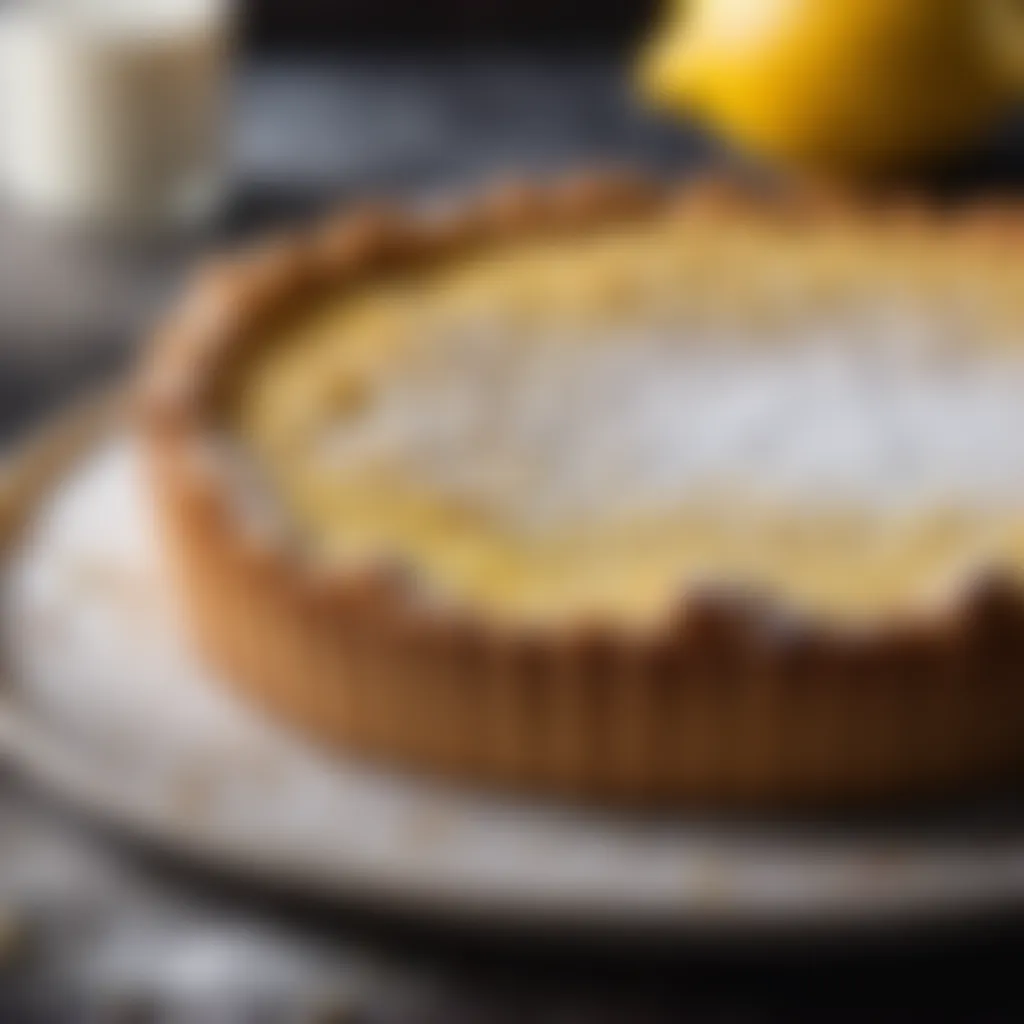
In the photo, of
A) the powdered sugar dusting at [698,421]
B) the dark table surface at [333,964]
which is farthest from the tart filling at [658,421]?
the dark table surface at [333,964]

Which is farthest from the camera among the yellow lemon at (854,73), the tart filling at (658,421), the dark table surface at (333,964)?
the yellow lemon at (854,73)

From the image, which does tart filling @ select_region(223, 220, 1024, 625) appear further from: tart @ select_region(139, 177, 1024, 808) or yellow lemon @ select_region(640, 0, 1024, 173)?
yellow lemon @ select_region(640, 0, 1024, 173)

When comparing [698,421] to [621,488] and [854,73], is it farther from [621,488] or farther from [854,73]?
[854,73]

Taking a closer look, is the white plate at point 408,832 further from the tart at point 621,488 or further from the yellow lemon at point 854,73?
the yellow lemon at point 854,73

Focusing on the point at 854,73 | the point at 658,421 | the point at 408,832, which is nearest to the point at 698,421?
the point at 658,421

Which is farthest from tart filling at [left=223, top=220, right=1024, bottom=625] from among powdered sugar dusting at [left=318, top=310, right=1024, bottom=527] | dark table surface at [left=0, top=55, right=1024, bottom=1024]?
dark table surface at [left=0, top=55, right=1024, bottom=1024]

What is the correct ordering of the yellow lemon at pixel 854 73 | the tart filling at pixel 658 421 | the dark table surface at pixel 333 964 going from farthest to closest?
the yellow lemon at pixel 854 73
the tart filling at pixel 658 421
the dark table surface at pixel 333 964

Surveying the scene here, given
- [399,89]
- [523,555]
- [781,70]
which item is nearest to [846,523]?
[523,555]

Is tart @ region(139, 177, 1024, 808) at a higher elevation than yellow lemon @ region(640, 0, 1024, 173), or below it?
below
